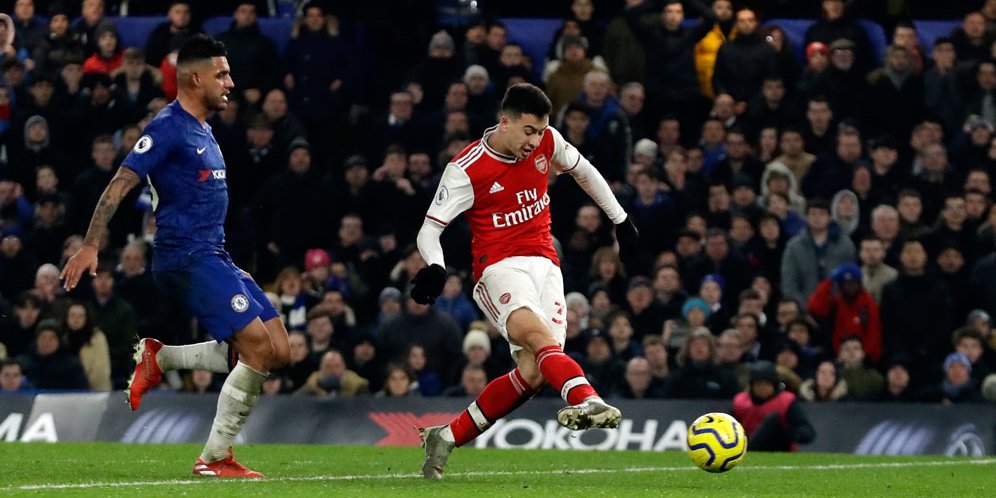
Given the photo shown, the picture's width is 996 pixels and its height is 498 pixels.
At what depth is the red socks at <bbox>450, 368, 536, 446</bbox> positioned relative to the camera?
423 inches

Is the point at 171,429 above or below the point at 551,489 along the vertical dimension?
below

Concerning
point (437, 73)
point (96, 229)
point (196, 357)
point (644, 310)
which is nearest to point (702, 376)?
point (644, 310)

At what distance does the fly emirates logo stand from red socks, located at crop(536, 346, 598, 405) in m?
0.90

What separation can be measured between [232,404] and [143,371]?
0.62 meters

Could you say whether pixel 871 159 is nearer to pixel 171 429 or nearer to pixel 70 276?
pixel 171 429

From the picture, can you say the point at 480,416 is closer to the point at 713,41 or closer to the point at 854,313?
the point at 854,313

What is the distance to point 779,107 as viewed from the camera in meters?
19.7

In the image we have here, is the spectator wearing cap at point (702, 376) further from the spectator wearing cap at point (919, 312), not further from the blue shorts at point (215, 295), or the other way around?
the blue shorts at point (215, 295)

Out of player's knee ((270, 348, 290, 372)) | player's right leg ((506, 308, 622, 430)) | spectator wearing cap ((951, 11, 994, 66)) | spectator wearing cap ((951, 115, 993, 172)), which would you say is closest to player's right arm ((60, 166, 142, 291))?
player's knee ((270, 348, 290, 372))

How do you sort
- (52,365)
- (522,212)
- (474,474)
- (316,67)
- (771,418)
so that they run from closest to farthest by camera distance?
(522,212)
(474,474)
(771,418)
(52,365)
(316,67)

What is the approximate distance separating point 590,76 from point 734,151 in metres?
1.77

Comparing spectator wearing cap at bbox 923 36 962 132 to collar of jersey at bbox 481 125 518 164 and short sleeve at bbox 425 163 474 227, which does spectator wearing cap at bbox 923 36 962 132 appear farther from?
short sleeve at bbox 425 163 474 227

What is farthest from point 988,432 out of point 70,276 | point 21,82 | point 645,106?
point 21,82

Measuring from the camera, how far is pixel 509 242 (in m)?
10.8
